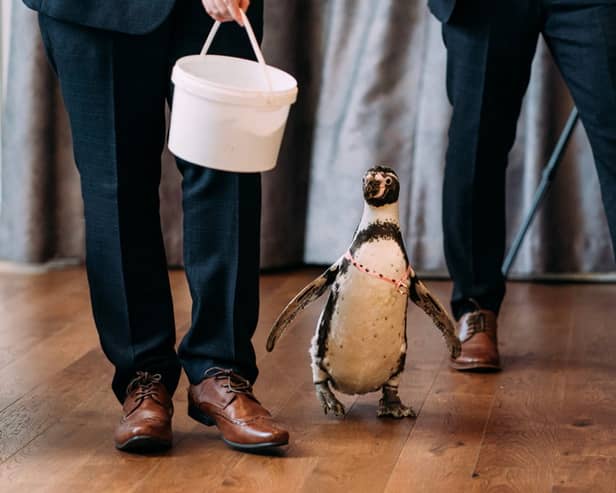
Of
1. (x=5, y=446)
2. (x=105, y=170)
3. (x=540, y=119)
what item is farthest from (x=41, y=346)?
(x=540, y=119)

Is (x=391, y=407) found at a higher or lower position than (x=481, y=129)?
lower

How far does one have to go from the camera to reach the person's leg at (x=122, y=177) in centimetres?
160

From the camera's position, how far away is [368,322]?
1.78 m

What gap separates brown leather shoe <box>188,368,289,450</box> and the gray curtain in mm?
1417

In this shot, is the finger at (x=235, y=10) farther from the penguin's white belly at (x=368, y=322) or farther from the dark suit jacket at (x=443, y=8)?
the dark suit jacket at (x=443, y=8)

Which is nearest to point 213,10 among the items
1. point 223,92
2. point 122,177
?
point 223,92

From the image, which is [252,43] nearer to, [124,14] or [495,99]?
[124,14]

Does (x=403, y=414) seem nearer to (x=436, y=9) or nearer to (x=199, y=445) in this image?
(x=199, y=445)

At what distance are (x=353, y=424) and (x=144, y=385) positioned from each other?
352mm

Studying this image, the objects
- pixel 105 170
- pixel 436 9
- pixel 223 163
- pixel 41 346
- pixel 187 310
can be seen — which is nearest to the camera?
pixel 223 163

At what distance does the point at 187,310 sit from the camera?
8.75 ft

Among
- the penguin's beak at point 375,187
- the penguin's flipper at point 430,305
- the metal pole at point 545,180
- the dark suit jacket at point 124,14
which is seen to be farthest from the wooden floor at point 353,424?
the dark suit jacket at point 124,14

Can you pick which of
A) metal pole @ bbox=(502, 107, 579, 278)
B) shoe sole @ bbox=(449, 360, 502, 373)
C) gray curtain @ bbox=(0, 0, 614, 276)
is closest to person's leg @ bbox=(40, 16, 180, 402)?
shoe sole @ bbox=(449, 360, 502, 373)

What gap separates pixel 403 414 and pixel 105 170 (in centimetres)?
64
